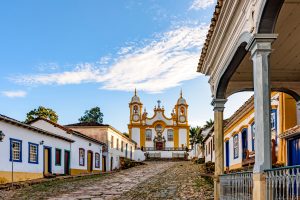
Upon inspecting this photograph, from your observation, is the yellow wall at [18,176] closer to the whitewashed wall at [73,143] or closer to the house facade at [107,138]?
the whitewashed wall at [73,143]

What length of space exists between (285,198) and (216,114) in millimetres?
4926

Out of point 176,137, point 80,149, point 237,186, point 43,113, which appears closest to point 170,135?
point 176,137

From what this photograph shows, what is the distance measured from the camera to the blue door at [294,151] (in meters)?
10.7

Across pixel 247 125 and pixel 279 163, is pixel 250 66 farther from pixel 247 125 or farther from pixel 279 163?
pixel 247 125

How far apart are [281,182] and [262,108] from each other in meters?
1.04

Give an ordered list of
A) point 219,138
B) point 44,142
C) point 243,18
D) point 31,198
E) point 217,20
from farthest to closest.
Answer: point 44,142, point 31,198, point 219,138, point 217,20, point 243,18

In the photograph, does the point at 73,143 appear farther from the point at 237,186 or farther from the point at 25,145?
the point at 237,186

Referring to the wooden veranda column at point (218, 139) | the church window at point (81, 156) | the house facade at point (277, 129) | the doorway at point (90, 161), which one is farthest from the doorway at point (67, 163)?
the wooden veranda column at point (218, 139)

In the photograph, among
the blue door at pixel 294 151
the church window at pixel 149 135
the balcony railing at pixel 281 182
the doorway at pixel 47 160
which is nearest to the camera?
the balcony railing at pixel 281 182

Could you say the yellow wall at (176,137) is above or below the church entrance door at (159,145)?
above

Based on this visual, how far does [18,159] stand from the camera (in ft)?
67.1

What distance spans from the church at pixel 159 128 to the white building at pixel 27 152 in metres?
30.6

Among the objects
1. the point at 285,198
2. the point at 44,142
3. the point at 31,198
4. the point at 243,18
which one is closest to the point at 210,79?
the point at 243,18

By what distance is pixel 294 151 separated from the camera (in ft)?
36.4
